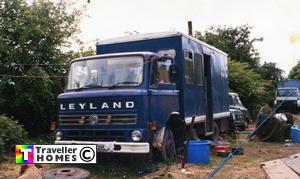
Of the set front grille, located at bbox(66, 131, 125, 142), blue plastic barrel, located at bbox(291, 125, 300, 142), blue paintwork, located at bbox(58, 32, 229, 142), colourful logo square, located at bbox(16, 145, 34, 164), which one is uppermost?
blue paintwork, located at bbox(58, 32, 229, 142)

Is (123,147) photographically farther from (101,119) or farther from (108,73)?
(108,73)

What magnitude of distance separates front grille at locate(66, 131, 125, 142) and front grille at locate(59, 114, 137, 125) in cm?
20

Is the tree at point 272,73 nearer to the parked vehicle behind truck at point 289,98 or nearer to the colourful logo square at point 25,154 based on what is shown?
the parked vehicle behind truck at point 289,98

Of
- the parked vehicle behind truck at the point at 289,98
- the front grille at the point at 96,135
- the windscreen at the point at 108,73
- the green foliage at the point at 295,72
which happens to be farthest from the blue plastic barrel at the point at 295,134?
the green foliage at the point at 295,72

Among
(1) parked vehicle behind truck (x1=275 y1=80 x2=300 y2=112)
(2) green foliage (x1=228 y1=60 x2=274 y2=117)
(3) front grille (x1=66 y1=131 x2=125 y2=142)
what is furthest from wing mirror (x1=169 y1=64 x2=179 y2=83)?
(1) parked vehicle behind truck (x1=275 y1=80 x2=300 y2=112)

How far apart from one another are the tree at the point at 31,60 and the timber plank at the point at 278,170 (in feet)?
21.9

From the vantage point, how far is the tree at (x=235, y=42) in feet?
114

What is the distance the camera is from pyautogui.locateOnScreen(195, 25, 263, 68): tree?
34.6 m

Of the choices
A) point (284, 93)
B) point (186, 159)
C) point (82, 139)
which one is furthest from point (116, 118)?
point (284, 93)

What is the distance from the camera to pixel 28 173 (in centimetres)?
719

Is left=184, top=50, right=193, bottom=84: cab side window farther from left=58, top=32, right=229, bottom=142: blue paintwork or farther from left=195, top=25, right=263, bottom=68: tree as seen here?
left=195, top=25, right=263, bottom=68: tree

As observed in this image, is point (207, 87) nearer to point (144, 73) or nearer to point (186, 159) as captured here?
point (186, 159)

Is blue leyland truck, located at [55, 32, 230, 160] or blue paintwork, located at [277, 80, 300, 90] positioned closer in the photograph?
blue leyland truck, located at [55, 32, 230, 160]

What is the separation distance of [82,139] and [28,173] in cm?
143
